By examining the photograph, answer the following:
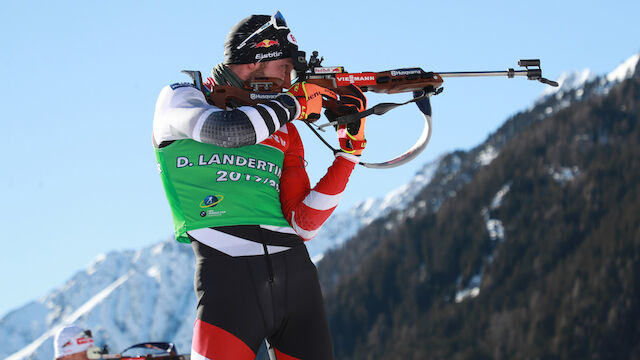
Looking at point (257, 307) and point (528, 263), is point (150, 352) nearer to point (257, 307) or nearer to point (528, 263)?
point (257, 307)

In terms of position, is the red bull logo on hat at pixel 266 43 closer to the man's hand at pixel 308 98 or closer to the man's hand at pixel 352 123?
the man's hand at pixel 308 98

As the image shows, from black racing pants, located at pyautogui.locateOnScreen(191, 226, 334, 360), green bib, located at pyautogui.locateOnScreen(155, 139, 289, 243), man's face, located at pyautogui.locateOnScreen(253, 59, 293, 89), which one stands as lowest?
black racing pants, located at pyautogui.locateOnScreen(191, 226, 334, 360)

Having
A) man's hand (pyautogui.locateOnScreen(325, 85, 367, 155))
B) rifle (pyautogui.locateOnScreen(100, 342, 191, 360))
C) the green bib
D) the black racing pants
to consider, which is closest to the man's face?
man's hand (pyautogui.locateOnScreen(325, 85, 367, 155))

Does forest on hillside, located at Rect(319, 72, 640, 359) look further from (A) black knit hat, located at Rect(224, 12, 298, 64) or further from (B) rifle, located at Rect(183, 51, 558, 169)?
(A) black knit hat, located at Rect(224, 12, 298, 64)

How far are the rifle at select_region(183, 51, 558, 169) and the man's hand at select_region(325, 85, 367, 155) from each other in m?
0.04

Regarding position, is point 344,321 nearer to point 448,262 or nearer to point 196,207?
point 448,262

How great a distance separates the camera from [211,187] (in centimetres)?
464

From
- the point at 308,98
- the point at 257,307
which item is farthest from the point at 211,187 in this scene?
the point at 308,98

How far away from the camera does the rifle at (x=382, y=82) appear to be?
5.11 metres

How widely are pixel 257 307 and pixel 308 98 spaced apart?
134 cm

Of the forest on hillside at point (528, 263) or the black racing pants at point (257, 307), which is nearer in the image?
the black racing pants at point (257, 307)

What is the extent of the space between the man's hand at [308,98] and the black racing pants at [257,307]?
31.7 inches

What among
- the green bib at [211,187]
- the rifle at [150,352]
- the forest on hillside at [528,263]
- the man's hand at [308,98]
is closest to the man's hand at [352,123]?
the man's hand at [308,98]

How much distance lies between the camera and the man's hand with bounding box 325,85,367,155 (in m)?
5.30
